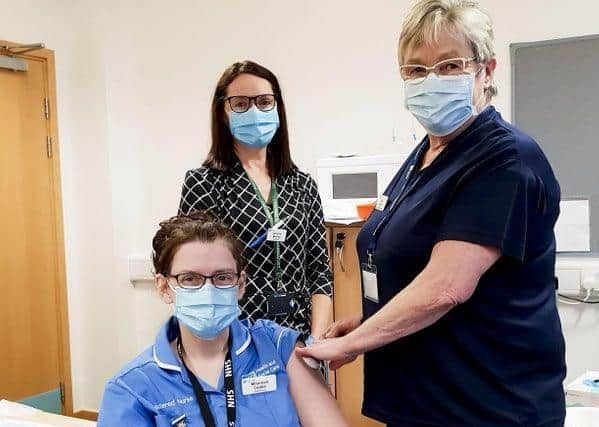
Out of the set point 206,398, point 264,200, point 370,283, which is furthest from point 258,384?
point 264,200

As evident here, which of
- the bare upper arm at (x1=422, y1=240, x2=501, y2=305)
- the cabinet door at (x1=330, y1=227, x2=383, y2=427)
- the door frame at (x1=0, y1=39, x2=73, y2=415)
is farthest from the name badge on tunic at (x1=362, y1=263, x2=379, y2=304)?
the door frame at (x1=0, y1=39, x2=73, y2=415)

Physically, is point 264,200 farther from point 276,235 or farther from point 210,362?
point 210,362

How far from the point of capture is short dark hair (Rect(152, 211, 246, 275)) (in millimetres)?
1455

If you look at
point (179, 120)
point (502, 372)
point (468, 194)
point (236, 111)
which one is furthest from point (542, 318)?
point (179, 120)

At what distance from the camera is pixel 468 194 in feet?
3.54

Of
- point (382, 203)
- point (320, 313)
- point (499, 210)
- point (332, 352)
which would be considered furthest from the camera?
point (320, 313)

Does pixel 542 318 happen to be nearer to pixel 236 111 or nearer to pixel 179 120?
pixel 236 111

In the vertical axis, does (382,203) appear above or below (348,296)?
above

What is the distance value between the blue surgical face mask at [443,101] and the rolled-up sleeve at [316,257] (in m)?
0.73

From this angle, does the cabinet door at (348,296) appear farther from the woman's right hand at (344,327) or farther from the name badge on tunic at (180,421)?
the name badge on tunic at (180,421)

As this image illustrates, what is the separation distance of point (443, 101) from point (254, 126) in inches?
29.2

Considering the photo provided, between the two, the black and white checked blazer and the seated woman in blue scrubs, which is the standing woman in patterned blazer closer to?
the black and white checked blazer

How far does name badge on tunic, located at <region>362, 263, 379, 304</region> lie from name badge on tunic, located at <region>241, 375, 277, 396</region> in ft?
0.99

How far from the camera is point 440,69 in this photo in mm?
1213
